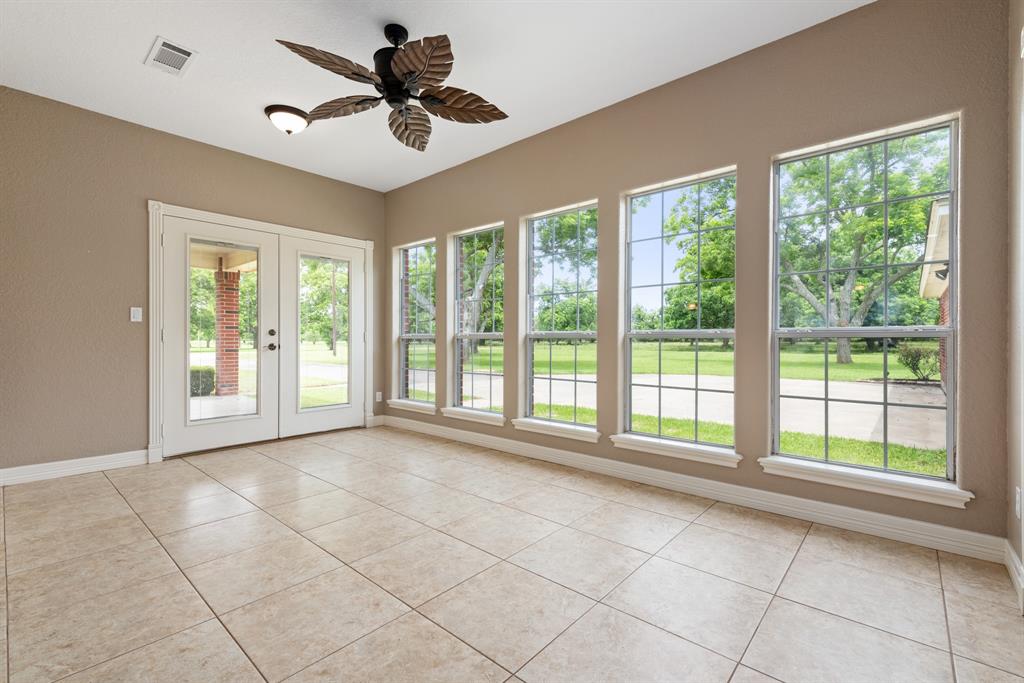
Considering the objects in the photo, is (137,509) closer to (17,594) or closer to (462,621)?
(17,594)

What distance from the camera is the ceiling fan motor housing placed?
266cm

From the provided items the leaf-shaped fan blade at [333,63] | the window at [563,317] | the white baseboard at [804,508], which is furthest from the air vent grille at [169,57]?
the white baseboard at [804,508]

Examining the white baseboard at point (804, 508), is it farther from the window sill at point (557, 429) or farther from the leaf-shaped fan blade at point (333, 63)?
the leaf-shaped fan blade at point (333, 63)

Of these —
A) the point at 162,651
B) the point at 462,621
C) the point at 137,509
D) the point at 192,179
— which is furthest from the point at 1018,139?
the point at 192,179

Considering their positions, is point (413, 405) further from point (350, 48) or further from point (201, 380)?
point (350, 48)

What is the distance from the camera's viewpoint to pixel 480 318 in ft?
16.2

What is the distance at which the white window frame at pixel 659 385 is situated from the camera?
125 inches

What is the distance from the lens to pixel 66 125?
12.0ft

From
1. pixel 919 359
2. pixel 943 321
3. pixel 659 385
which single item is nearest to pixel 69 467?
pixel 659 385

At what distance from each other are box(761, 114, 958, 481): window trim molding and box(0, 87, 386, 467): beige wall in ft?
16.6

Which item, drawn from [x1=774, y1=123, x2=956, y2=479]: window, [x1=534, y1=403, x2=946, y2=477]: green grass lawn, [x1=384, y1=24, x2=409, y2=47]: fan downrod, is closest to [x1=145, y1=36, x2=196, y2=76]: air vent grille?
[x1=384, y1=24, x2=409, y2=47]: fan downrod

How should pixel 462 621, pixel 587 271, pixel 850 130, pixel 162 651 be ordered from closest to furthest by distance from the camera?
pixel 162 651 < pixel 462 621 < pixel 850 130 < pixel 587 271

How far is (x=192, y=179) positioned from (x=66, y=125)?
89cm

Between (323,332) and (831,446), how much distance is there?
195 inches
